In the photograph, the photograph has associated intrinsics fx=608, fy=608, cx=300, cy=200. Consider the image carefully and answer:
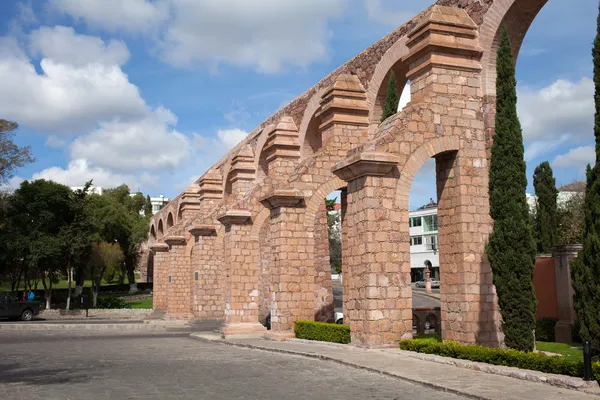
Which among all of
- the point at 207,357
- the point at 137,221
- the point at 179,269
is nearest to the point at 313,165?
the point at 207,357

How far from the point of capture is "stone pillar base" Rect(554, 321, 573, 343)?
13.0m

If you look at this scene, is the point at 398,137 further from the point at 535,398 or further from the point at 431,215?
the point at 431,215

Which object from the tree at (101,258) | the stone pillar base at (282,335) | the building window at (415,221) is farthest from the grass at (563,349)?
the building window at (415,221)

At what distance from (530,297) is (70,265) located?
2721 centimetres

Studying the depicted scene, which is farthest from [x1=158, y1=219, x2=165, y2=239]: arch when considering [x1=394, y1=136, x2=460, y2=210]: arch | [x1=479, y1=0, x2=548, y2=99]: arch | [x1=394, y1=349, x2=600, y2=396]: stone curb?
[x1=394, y1=349, x2=600, y2=396]: stone curb

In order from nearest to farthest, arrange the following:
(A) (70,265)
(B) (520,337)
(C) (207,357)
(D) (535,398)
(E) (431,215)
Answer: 1. (D) (535,398)
2. (B) (520,337)
3. (C) (207,357)
4. (A) (70,265)
5. (E) (431,215)

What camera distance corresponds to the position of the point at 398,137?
32.7ft

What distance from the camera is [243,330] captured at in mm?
15570

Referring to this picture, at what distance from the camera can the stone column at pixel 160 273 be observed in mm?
27312

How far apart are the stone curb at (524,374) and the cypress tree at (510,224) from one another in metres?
1.13

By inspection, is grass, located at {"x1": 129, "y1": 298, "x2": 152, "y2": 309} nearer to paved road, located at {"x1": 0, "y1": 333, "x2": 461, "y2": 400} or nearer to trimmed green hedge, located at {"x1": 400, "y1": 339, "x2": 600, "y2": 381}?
paved road, located at {"x1": 0, "y1": 333, "x2": 461, "y2": 400}

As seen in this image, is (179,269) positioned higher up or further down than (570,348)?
higher up

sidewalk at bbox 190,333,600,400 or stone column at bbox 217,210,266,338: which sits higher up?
stone column at bbox 217,210,266,338

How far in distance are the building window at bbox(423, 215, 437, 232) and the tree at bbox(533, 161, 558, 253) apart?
29.8 m
